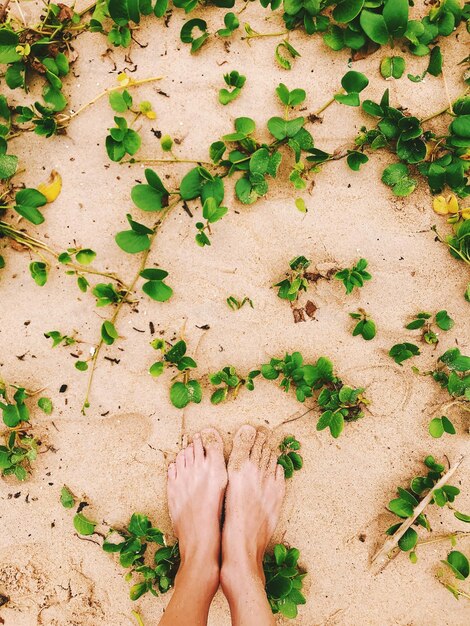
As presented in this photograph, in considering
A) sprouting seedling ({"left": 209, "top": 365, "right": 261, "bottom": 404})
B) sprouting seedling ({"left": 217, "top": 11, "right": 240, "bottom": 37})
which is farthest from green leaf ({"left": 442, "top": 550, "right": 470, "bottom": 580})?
sprouting seedling ({"left": 217, "top": 11, "right": 240, "bottom": 37})

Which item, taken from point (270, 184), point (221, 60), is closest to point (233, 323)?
point (270, 184)

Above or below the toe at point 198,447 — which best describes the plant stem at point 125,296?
above

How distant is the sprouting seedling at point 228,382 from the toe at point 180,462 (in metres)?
0.27

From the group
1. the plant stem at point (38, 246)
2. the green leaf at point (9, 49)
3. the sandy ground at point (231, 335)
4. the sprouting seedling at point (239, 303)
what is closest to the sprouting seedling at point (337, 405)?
the sandy ground at point (231, 335)

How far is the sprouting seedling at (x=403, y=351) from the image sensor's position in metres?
1.90

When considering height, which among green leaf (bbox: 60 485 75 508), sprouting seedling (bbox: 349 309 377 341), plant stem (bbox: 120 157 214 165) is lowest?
green leaf (bbox: 60 485 75 508)

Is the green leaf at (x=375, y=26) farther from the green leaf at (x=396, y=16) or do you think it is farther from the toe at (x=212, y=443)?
the toe at (x=212, y=443)

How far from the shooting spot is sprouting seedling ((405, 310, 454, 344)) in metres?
1.92

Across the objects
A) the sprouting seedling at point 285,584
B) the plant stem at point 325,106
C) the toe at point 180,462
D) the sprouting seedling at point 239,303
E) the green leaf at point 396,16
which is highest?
the green leaf at point 396,16

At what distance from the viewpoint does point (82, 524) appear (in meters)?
1.96

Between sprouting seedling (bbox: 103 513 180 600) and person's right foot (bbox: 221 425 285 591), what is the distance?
229 millimetres

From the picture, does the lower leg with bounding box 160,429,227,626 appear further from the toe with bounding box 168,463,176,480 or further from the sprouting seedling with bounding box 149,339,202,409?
the sprouting seedling with bounding box 149,339,202,409

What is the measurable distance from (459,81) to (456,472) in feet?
5.25

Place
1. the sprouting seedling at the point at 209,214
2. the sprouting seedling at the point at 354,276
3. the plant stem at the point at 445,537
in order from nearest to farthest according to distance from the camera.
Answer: the sprouting seedling at the point at 209,214 → the sprouting seedling at the point at 354,276 → the plant stem at the point at 445,537
